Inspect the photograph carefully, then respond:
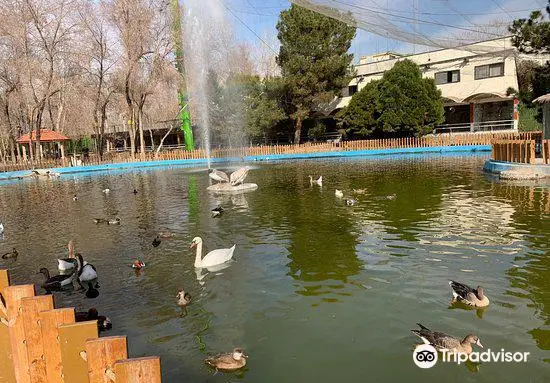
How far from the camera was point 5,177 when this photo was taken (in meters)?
37.6

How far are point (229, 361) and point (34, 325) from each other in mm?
2674

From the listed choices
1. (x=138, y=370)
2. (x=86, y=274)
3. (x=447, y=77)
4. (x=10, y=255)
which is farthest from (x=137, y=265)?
(x=447, y=77)

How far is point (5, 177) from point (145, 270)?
34682 mm

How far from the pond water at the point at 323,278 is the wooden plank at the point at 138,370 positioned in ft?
9.70

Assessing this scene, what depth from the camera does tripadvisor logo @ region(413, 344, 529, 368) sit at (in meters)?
5.38

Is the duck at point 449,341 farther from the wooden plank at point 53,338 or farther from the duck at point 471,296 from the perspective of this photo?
the wooden plank at point 53,338

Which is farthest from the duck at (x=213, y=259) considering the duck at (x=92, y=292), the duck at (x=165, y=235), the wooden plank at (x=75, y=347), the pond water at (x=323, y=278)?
the wooden plank at (x=75, y=347)

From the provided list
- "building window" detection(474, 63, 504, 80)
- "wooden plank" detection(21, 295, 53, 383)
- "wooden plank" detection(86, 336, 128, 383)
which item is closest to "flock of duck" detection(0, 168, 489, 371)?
"wooden plank" detection(21, 295, 53, 383)

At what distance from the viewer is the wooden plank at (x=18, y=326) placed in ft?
11.5

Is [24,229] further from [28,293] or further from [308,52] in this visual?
[308,52]

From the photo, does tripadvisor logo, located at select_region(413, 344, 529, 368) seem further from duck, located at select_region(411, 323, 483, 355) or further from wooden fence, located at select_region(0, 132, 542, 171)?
wooden fence, located at select_region(0, 132, 542, 171)

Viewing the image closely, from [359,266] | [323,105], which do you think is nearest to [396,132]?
[323,105]

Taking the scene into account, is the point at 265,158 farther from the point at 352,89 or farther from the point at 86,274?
the point at 86,274

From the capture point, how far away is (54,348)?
322 cm
